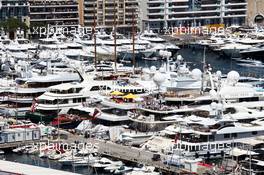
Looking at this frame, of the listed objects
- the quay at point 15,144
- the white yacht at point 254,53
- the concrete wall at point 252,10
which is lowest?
the quay at point 15,144

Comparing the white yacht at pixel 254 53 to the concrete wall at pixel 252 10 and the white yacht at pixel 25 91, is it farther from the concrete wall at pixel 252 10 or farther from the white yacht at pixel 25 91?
the white yacht at pixel 25 91

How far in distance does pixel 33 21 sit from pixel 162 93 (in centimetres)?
3398

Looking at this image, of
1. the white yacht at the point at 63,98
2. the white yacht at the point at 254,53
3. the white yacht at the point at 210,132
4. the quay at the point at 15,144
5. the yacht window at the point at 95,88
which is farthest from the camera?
the white yacht at the point at 254,53

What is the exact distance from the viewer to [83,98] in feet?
101

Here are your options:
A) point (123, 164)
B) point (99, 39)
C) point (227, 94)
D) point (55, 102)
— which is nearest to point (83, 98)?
point (55, 102)

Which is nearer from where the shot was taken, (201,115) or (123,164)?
(123,164)

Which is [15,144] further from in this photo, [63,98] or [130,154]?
[63,98]

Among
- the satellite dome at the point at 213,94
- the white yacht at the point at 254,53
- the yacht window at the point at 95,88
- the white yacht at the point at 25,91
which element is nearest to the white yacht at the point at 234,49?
the white yacht at the point at 254,53

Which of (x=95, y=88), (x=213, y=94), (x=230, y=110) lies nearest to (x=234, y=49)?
(x=95, y=88)

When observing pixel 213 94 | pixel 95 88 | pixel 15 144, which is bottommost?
pixel 15 144

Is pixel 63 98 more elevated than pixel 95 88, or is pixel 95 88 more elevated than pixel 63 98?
pixel 95 88

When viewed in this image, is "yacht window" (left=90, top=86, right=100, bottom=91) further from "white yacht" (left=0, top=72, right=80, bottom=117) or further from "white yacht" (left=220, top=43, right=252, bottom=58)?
"white yacht" (left=220, top=43, right=252, bottom=58)

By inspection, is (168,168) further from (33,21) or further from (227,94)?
(33,21)

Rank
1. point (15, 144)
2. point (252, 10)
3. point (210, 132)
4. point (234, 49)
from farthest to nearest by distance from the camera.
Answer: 1. point (252, 10)
2. point (234, 49)
3. point (15, 144)
4. point (210, 132)
